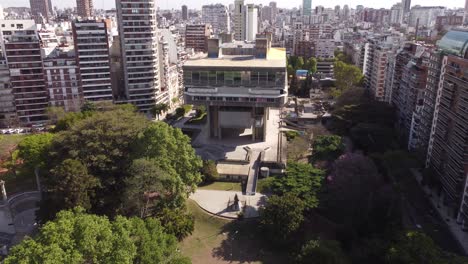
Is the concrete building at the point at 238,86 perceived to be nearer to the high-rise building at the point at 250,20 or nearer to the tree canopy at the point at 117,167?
the tree canopy at the point at 117,167

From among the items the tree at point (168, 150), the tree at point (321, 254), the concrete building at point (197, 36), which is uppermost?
the concrete building at point (197, 36)

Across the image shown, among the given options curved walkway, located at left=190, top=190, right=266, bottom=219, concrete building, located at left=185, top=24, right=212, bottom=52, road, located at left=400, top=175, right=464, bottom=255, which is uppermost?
concrete building, located at left=185, top=24, right=212, bottom=52

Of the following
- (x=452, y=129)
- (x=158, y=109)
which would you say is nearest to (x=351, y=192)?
(x=452, y=129)

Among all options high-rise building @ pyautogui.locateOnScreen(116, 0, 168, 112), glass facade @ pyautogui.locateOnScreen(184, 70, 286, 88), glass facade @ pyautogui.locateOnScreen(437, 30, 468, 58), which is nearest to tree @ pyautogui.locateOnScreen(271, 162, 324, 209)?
glass facade @ pyautogui.locateOnScreen(184, 70, 286, 88)

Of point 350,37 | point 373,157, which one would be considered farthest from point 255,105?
point 350,37

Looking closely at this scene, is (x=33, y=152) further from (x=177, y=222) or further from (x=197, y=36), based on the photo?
(x=197, y=36)

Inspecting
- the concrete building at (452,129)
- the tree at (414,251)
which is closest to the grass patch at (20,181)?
the tree at (414,251)

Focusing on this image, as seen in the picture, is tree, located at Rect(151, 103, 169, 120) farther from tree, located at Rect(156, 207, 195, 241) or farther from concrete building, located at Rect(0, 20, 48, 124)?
tree, located at Rect(156, 207, 195, 241)
